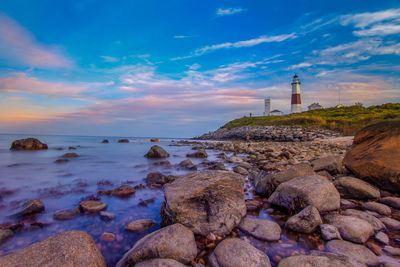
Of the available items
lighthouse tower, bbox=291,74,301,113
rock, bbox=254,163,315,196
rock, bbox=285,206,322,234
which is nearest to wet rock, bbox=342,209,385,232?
rock, bbox=285,206,322,234

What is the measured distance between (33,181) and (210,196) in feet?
25.2

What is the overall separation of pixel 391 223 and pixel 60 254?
5100mm

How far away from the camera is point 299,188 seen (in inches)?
163

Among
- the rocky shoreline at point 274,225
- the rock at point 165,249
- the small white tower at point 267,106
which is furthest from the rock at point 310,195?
the small white tower at point 267,106

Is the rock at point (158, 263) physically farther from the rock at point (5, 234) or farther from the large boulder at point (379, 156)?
the large boulder at point (379, 156)

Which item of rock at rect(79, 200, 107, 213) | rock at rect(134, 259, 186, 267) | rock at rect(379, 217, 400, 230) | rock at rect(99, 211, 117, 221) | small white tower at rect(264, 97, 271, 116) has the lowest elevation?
rock at rect(99, 211, 117, 221)

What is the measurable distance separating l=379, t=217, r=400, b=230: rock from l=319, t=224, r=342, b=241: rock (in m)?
1.12

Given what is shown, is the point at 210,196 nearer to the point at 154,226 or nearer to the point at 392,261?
the point at 154,226

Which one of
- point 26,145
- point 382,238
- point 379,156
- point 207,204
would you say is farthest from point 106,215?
point 26,145

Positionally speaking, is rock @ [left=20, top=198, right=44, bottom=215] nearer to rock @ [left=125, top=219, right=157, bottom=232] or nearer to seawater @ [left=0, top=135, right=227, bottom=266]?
seawater @ [left=0, top=135, right=227, bottom=266]

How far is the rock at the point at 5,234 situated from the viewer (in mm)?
3328

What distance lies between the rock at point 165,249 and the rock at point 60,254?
37 cm

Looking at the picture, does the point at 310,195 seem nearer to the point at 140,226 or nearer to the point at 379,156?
the point at 379,156

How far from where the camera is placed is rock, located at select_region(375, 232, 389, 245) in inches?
119
